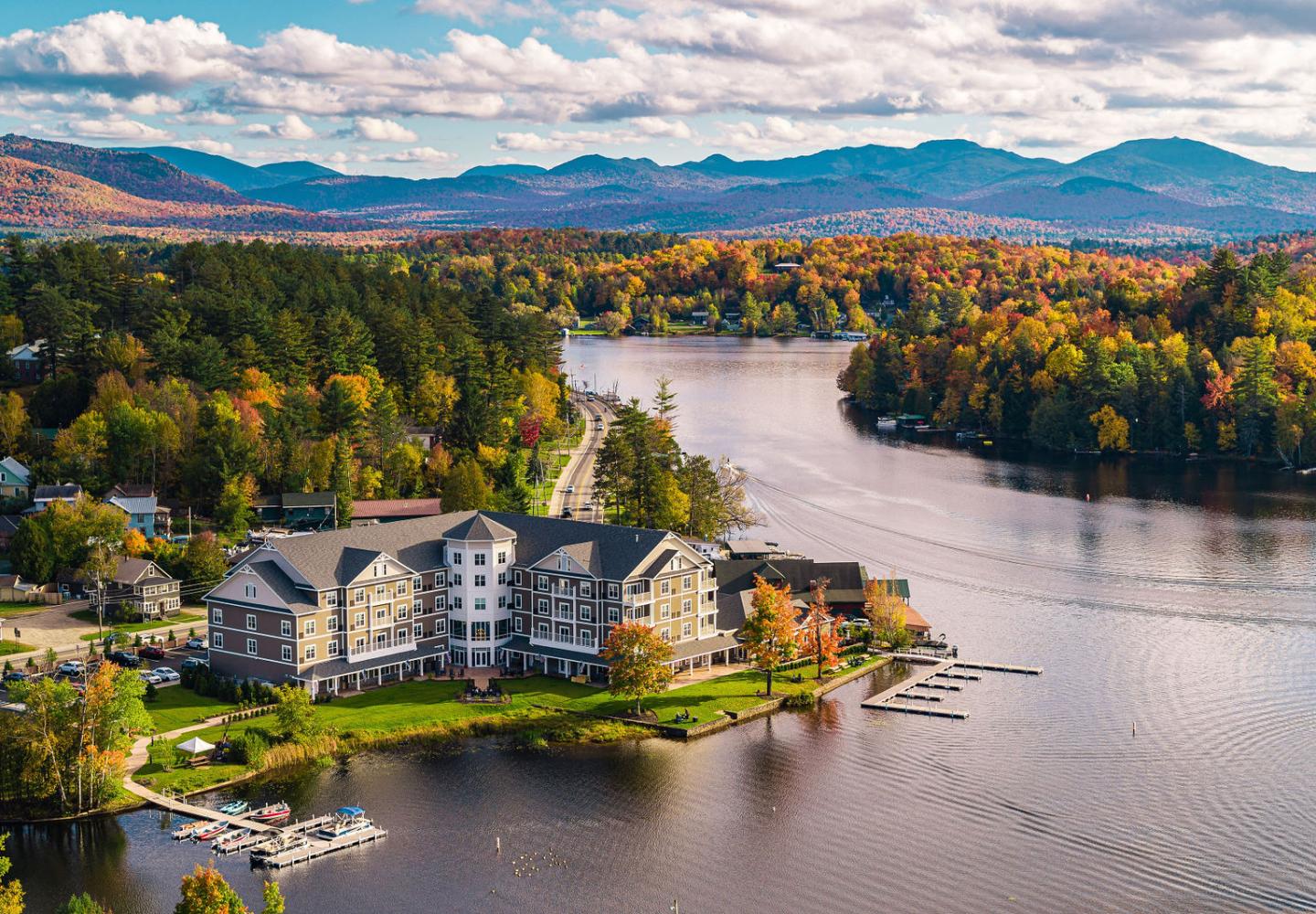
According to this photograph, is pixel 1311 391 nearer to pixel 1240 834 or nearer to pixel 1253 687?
pixel 1253 687

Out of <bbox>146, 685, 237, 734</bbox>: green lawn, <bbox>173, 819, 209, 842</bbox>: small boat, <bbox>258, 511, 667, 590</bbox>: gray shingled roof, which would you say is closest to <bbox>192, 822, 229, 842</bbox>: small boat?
<bbox>173, 819, 209, 842</bbox>: small boat

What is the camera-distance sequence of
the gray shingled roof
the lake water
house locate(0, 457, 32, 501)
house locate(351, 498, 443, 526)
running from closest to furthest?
the lake water
the gray shingled roof
house locate(0, 457, 32, 501)
house locate(351, 498, 443, 526)

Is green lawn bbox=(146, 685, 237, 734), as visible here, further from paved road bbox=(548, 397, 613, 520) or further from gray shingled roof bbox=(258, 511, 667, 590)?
Answer: paved road bbox=(548, 397, 613, 520)

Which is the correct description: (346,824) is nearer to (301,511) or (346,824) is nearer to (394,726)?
(394,726)

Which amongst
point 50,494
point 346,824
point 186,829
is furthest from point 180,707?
point 50,494

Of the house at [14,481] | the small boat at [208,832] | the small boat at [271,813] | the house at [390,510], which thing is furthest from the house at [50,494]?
the small boat at [208,832]

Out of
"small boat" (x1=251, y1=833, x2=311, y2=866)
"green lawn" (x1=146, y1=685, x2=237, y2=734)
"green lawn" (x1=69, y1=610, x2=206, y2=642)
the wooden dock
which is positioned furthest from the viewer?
"green lawn" (x1=69, y1=610, x2=206, y2=642)
